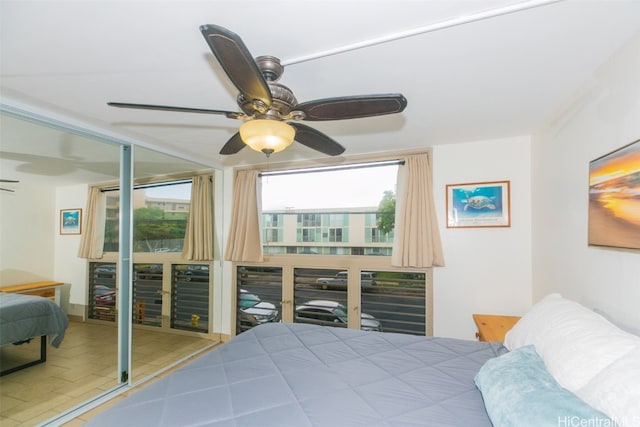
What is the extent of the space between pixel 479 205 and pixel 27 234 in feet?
12.9

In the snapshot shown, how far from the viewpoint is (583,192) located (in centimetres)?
181

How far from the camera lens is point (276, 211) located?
393 cm

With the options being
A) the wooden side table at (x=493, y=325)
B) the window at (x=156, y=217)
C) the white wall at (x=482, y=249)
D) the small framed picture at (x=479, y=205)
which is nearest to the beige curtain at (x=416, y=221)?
the white wall at (x=482, y=249)

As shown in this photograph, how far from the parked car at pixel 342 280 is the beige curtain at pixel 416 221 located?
385 mm

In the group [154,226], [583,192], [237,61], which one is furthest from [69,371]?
[583,192]

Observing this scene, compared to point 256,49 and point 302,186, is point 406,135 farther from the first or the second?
point 256,49

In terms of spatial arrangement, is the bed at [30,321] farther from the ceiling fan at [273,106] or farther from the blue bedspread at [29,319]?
the ceiling fan at [273,106]

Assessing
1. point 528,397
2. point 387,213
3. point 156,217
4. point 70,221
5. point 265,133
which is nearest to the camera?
point 528,397

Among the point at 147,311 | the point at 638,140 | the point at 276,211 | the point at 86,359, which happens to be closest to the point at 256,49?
the point at 638,140

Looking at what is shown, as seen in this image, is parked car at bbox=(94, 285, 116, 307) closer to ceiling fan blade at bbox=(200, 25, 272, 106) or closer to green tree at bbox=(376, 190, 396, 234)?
ceiling fan blade at bbox=(200, 25, 272, 106)

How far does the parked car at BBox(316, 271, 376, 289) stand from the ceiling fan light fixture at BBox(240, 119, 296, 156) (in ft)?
7.81

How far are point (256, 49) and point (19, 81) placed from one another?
1.57m

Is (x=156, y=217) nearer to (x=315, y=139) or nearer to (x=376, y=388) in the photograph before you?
(x=315, y=139)

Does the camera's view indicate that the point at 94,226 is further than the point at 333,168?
No
